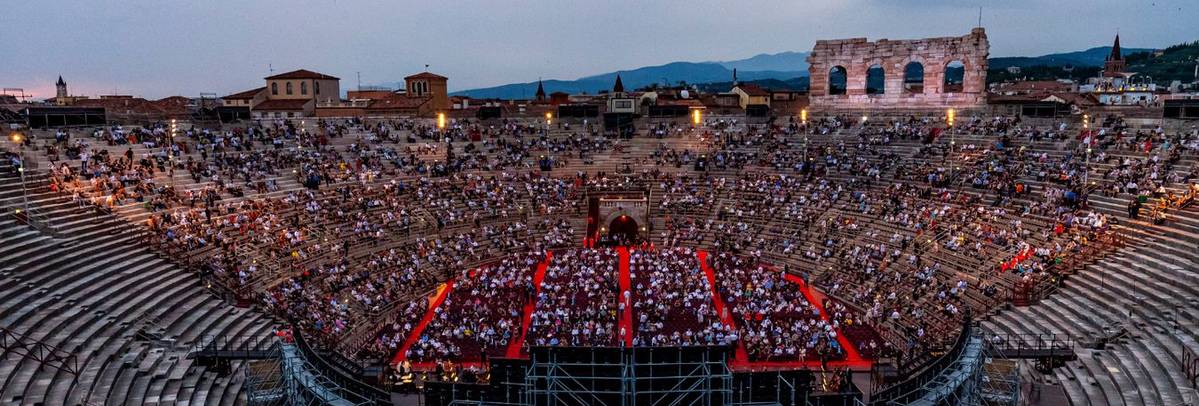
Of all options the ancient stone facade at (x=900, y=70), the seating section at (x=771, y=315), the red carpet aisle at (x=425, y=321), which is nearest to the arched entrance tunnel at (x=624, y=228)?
the seating section at (x=771, y=315)

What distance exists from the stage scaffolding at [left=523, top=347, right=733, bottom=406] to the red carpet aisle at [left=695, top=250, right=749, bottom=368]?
2.27 meters

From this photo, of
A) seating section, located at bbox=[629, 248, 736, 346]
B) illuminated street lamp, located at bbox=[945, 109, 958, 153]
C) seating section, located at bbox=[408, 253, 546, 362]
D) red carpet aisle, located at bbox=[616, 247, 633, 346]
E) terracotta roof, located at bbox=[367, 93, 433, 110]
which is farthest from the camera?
terracotta roof, located at bbox=[367, 93, 433, 110]

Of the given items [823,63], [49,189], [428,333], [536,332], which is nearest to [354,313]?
[428,333]

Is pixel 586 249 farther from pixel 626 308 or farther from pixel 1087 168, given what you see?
pixel 1087 168

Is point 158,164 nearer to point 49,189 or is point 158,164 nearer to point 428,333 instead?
point 49,189

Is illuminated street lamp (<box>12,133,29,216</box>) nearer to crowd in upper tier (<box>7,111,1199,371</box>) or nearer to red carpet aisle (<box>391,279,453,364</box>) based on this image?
crowd in upper tier (<box>7,111,1199,371</box>)

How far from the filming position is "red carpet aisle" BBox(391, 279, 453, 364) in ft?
92.6

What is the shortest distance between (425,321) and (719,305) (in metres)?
11.9

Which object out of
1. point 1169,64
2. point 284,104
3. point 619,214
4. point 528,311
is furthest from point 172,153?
point 1169,64

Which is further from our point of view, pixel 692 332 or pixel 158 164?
pixel 158 164

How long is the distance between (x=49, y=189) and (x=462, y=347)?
58.4 feet

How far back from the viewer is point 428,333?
29.2 meters

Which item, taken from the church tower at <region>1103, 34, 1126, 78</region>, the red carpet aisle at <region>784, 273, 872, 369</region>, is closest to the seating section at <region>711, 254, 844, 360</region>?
the red carpet aisle at <region>784, 273, 872, 369</region>

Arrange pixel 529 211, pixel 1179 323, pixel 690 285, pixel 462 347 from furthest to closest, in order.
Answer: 1. pixel 529 211
2. pixel 690 285
3. pixel 462 347
4. pixel 1179 323
